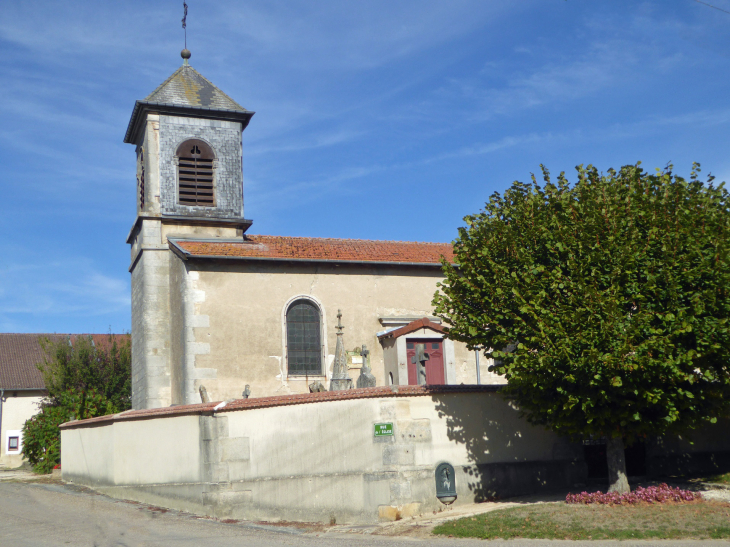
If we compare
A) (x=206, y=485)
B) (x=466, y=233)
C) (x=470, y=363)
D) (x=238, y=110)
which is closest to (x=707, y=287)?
(x=466, y=233)

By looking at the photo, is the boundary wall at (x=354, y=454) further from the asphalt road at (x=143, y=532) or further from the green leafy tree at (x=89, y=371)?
the green leafy tree at (x=89, y=371)

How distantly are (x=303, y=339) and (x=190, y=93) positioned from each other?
27.5 ft

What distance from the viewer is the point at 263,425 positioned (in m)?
12.2

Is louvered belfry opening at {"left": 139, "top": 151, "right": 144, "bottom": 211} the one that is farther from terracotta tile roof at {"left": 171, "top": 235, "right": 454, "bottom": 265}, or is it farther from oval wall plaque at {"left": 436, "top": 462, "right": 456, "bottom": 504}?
oval wall plaque at {"left": 436, "top": 462, "right": 456, "bottom": 504}

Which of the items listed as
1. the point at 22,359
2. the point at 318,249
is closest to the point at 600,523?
the point at 318,249

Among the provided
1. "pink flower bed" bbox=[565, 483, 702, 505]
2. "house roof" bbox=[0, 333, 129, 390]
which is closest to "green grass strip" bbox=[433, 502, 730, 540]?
"pink flower bed" bbox=[565, 483, 702, 505]

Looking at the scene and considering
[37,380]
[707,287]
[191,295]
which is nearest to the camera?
[707,287]

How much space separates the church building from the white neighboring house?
15808mm

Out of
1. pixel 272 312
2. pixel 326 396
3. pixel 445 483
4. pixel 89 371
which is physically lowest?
pixel 445 483

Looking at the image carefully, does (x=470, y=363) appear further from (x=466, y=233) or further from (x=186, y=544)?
(x=186, y=544)

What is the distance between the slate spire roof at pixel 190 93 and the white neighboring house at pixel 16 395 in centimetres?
1645

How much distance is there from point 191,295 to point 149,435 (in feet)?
15.7

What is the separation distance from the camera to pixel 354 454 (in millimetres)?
11297

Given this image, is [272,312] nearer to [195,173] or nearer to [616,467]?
[195,173]
